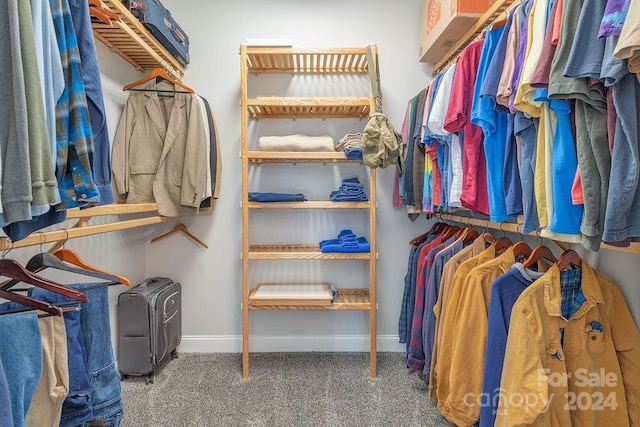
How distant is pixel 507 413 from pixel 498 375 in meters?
0.14

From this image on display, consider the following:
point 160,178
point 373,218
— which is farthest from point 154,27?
point 373,218

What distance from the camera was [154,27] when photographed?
1985mm

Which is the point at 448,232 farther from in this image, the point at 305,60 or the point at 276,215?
the point at 305,60

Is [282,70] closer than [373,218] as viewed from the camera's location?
A: No

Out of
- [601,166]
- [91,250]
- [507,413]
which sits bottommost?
[507,413]

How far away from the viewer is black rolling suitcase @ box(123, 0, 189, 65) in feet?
6.17

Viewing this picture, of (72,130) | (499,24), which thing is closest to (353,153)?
(499,24)

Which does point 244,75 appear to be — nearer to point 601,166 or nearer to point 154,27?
point 154,27

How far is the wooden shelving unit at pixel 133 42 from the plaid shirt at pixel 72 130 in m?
0.77

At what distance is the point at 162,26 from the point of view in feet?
6.75

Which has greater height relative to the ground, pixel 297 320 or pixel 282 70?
Result: pixel 282 70

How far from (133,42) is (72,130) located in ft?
4.39

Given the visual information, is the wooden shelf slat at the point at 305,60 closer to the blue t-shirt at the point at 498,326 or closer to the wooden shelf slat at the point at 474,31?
the wooden shelf slat at the point at 474,31

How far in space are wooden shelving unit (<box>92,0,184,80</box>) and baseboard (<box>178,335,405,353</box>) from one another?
1.94 m
